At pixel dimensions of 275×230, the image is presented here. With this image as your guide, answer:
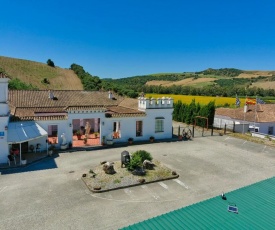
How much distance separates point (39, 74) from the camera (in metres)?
75.5

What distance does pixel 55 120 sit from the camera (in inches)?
946

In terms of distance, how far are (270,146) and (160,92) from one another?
208ft

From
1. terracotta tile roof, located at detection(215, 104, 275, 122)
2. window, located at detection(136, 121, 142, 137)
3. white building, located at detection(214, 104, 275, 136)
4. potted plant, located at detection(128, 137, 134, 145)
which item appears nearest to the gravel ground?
potted plant, located at detection(128, 137, 134, 145)

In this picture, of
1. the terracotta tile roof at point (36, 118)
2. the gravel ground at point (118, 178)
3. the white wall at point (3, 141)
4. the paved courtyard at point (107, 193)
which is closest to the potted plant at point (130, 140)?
the paved courtyard at point (107, 193)

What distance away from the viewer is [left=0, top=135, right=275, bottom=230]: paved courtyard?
12.2 meters

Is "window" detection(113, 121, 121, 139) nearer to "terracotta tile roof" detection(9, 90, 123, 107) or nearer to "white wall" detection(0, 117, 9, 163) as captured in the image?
"terracotta tile roof" detection(9, 90, 123, 107)

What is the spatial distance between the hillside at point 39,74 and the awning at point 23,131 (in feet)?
155

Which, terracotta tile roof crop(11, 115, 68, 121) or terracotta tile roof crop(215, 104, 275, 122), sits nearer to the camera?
terracotta tile roof crop(11, 115, 68, 121)

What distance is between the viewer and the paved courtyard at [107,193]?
12.2m

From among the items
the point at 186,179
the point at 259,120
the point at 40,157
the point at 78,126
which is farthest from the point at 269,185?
the point at 259,120

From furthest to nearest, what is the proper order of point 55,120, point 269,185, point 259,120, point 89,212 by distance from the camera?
point 259,120 < point 55,120 < point 89,212 < point 269,185

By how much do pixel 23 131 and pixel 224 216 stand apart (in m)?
18.0

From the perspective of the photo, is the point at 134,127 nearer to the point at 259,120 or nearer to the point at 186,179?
the point at 186,179

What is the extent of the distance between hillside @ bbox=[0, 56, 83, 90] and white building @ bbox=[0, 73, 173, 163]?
37206mm
